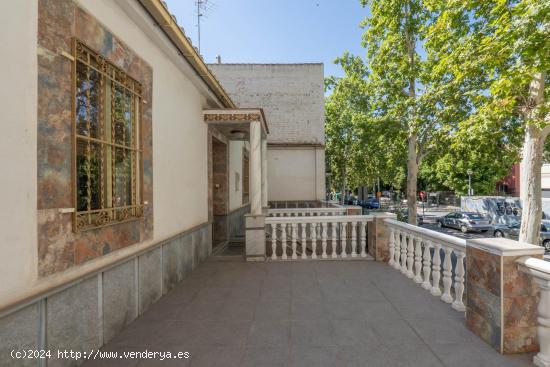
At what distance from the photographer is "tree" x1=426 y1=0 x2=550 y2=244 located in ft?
17.1

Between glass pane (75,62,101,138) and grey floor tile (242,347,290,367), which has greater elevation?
glass pane (75,62,101,138)

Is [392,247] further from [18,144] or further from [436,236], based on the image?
[18,144]

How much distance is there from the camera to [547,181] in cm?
2573

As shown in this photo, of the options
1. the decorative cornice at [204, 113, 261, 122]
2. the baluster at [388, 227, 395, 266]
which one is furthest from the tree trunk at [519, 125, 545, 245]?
the decorative cornice at [204, 113, 261, 122]

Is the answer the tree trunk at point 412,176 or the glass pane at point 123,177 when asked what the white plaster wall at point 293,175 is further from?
the glass pane at point 123,177

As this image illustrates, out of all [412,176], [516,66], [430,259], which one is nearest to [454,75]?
[516,66]

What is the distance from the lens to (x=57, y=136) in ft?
7.54

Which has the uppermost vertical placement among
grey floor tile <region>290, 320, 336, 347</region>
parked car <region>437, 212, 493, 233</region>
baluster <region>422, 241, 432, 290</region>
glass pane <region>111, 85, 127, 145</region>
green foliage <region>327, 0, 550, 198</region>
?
green foliage <region>327, 0, 550, 198</region>

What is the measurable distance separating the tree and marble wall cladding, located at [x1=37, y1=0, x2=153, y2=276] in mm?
7421

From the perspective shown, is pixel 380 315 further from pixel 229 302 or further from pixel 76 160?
pixel 76 160

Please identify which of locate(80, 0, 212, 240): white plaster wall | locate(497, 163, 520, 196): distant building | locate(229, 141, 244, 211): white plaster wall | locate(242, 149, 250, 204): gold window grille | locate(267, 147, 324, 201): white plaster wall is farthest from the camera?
locate(497, 163, 520, 196): distant building

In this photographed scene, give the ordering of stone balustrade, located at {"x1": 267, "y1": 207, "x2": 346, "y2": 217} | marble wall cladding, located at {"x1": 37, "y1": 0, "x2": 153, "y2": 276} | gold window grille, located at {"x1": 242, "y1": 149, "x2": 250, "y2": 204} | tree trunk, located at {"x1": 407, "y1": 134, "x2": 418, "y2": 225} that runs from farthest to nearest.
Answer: tree trunk, located at {"x1": 407, "y1": 134, "x2": 418, "y2": 225} → gold window grille, located at {"x1": 242, "y1": 149, "x2": 250, "y2": 204} → stone balustrade, located at {"x1": 267, "y1": 207, "x2": 346, "y2": 217} → marble wall cladding, located at {"x1": 37, "y1": 0, "x2": 153, "y2": 276}

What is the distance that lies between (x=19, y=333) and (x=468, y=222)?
2268cm

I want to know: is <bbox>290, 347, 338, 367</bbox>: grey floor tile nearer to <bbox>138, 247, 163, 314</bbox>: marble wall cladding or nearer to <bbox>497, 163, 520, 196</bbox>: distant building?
<bbox>138, 247, 163, 314</bbox>: marble wall cladding
